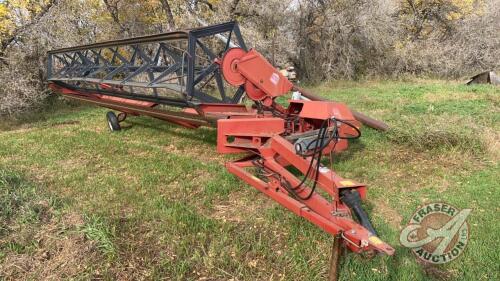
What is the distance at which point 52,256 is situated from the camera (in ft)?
10.3

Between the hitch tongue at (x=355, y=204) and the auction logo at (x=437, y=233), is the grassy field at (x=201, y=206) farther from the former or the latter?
the hitch tongue at (x=355, y=204)

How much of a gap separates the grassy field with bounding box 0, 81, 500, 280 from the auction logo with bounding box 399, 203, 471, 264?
77 mm

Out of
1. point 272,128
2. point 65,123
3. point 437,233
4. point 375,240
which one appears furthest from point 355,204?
point 65,123

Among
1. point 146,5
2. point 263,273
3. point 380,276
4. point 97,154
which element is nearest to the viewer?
point 380,276

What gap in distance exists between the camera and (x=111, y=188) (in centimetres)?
449

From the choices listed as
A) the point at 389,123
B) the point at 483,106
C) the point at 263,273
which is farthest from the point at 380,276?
the point at 483,106

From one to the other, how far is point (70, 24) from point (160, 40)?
21.9 ft

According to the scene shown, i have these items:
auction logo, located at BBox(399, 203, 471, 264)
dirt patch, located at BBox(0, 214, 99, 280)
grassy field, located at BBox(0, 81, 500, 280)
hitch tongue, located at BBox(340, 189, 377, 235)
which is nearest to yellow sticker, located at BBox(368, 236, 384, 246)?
hitch tongue, located at BBox(340, 189, 377, 235)

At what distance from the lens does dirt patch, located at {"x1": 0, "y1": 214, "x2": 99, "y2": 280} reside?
115 inches

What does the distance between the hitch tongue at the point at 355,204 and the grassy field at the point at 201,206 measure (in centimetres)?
30

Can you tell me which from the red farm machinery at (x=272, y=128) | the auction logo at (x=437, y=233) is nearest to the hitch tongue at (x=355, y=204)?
the red farm machinery at (x=272, y=128)

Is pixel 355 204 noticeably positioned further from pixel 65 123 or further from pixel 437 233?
pixel 65 123

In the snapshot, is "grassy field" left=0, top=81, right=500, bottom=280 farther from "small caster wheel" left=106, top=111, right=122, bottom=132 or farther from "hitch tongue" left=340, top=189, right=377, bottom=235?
"small caster wheel" left=106, top=111, right=122, bottom=132

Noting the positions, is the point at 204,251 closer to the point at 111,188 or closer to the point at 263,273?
the point at 263,273
